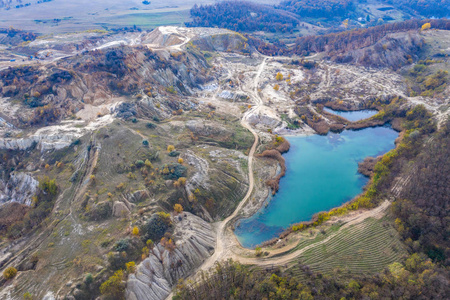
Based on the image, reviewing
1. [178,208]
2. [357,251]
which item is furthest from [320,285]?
[178,208]

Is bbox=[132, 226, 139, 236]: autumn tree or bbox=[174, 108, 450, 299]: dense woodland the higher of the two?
bbox=[132, 226, 139, 236]: autumn tree

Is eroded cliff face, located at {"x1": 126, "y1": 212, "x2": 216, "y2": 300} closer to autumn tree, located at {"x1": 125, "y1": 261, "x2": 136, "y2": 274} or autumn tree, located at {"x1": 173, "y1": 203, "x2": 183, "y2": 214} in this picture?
autumn tree, located at {"x1": 125, "y1": 261, "x2": 136, "y2": 274}

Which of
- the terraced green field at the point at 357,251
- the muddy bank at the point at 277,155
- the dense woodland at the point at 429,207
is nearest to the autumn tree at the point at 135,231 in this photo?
the terraced green field at the point at 357,251

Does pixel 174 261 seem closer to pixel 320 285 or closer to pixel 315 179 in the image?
pixel 320 285

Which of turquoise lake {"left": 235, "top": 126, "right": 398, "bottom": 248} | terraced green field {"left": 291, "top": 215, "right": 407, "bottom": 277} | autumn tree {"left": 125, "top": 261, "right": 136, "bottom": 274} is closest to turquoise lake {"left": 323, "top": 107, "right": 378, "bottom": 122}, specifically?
turquoise lake {"left": 235, "top": 126, "right": 398, "bottom": 248}

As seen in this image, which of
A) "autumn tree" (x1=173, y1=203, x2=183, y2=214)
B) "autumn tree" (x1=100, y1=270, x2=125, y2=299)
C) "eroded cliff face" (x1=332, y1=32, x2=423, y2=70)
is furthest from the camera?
"eroded cliff face" (x1=332, y1=32, x2=423, y2=70)

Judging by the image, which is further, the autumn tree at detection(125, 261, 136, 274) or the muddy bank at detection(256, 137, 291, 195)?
the muddy bank at detection(256, 137, 291, 195)

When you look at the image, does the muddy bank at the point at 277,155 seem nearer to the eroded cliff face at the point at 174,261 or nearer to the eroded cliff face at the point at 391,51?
the eroded cliff face at the point at 174,261

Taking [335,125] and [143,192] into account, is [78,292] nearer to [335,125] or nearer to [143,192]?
[143,192]
